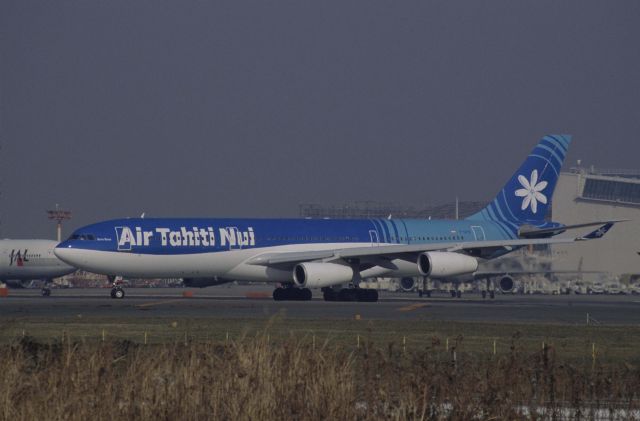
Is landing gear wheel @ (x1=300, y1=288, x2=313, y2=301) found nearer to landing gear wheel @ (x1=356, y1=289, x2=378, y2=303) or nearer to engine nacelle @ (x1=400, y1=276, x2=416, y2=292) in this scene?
landing gear wheel @ (x1=356, y1=289, x2=378, y2=303)

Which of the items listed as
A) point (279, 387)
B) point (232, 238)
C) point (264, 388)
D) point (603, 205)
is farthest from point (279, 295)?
point (603, 205)

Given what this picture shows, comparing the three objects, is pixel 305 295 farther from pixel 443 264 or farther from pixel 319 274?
pixel 443 264

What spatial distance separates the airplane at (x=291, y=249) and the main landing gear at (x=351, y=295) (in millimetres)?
54

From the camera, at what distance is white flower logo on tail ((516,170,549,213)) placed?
70.6 metres

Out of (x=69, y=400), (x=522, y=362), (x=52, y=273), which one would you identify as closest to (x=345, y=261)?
(x=52, y=273)

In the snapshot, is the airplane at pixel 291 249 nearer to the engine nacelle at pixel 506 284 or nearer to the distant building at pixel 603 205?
the engine nacelle at pixel 506 284

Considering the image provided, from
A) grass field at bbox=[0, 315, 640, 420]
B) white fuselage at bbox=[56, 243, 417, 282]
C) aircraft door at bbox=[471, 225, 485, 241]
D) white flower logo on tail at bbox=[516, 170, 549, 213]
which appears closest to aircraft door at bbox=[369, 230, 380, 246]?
white fuselage at bbox=[56, 243, 417, 282]

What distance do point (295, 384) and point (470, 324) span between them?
25563 mm

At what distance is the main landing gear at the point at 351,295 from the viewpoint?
62.3 m

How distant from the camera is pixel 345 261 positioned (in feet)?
205

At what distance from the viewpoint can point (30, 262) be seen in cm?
8475

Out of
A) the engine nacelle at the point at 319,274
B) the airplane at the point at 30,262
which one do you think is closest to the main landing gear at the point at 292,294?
the engine nacelle at the point at 319,274

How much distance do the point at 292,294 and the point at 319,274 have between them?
174 inches

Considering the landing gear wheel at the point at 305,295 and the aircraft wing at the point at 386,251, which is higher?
the aircraft wing at the point at 386,251
